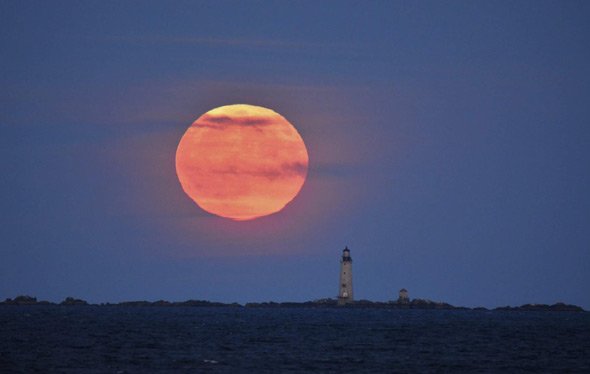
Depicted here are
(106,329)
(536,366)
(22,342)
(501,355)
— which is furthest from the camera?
(106,329)

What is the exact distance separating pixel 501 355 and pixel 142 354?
29.7 m

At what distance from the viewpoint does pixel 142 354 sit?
82250 mm

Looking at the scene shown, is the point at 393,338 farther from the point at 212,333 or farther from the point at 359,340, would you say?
the point at 212,333

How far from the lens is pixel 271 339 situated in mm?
108125

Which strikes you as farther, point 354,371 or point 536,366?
point 536,366

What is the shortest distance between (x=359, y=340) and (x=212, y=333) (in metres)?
20.0

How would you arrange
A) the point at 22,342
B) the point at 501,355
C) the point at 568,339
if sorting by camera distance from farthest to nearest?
→ the point at 568,339, the point at 22,342, the point at 501,355

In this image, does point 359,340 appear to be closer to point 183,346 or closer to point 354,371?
point 183,346

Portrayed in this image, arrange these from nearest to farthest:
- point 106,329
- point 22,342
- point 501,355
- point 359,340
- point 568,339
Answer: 1. point 501,355
2. point 22,342
3. point 359,340
4. point 568,339
5. point 106,329

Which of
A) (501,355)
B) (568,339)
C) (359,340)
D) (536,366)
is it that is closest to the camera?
(536,366)

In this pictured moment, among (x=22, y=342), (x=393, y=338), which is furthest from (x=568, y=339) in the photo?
(x=22, y=342)

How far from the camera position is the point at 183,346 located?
304ft

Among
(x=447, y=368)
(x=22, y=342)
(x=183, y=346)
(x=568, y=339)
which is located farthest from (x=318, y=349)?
(x=568, y=339)

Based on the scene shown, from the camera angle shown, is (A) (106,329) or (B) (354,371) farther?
(A) (106,329)
